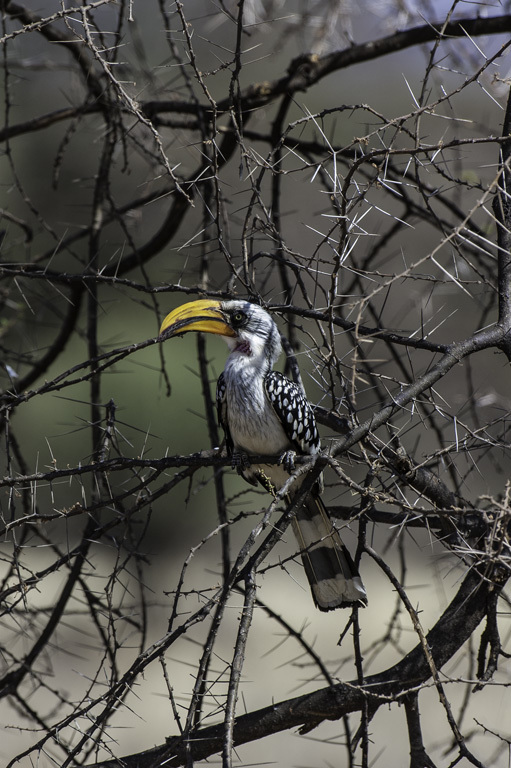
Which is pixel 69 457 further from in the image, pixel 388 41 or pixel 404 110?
pixel 388 41

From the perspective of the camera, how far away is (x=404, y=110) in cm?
940

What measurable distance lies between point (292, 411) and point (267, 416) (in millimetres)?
106

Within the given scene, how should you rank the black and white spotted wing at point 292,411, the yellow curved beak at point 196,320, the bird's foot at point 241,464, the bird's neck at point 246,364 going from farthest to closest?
the bird's neck at point 246,364 → the black and white spotted wing at point 292,411 → the yellow curved beak at point 196,320 → the bird's foot at point 241,464

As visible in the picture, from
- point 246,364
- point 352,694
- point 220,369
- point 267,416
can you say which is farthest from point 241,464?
point 220,369

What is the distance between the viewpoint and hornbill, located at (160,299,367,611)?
2219mm

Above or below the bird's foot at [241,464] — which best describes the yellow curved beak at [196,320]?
above

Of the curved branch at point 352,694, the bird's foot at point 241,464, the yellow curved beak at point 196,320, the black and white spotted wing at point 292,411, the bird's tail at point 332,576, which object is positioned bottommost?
the curved branch at point 352,694

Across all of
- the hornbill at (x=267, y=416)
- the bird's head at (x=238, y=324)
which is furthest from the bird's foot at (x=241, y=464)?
the bird's head at (x=238, y=324)

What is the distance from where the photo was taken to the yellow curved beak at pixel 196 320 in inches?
82.8

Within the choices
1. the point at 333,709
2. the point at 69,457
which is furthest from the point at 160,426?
the point at 333,709

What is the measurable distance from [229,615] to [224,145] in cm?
678

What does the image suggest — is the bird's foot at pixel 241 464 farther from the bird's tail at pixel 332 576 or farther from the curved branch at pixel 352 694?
the curved branch at pixel 352 694

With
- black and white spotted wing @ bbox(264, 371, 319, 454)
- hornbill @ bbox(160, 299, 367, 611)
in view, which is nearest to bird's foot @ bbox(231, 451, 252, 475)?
hornbill @ bbox(160, 299, 367, 611)

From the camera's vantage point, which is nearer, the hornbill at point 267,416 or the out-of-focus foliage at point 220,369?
the out-of-focus foliage at point 220,369
